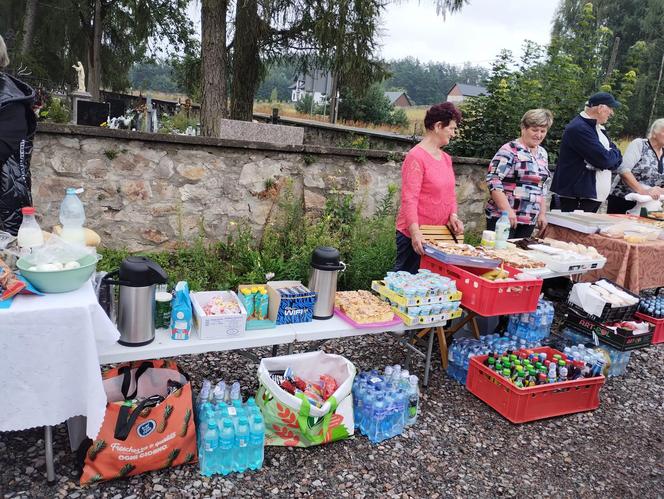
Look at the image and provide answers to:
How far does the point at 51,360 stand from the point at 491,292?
8.12ft

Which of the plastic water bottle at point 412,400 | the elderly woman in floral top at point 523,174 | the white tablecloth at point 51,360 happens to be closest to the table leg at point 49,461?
the white tablecloth at point 51,360

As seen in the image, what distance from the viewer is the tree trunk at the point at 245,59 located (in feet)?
27.2

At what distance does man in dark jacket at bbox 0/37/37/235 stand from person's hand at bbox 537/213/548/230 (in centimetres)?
413

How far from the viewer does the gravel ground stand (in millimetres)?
2410

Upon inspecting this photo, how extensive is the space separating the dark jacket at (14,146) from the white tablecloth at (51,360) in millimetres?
876

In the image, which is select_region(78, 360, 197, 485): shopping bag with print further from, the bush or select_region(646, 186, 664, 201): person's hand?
select_region(646, 186, 664, 201): person's hand

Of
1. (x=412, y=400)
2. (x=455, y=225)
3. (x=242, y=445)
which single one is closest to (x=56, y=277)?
(x=242, y=445)

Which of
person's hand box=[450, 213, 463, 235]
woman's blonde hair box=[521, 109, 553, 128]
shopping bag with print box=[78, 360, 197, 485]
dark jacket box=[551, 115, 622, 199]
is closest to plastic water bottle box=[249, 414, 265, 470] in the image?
shopping bag with print box=[78, 360, 197, 485]

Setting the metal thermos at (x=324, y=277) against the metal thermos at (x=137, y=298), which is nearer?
the metal thermos at (x=137, y=298)

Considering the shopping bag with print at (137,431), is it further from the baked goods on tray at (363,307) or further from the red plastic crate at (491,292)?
the red plastic crate at (491,292)

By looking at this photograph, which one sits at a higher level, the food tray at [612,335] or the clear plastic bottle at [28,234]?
the clear plastic bottle at [28,234]

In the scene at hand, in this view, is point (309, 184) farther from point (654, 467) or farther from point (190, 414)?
point (654, 467)

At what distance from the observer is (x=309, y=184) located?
5422 millimetres

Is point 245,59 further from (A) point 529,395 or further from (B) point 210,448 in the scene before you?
(B) point 210,448
